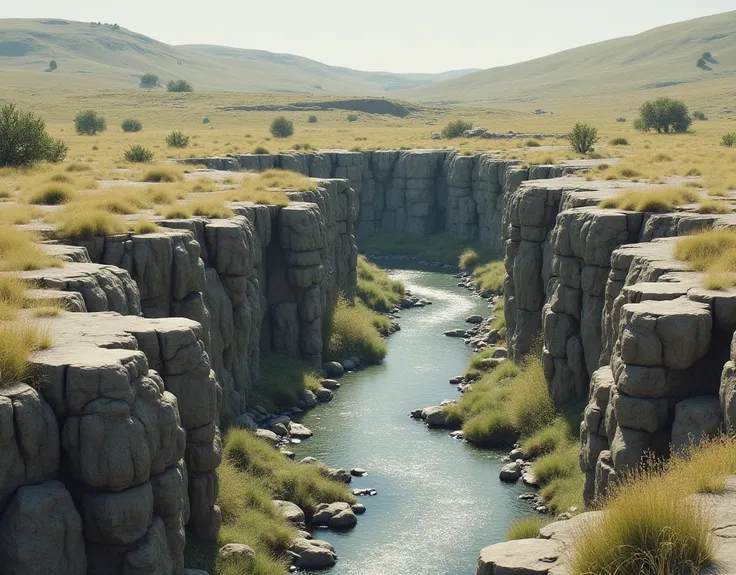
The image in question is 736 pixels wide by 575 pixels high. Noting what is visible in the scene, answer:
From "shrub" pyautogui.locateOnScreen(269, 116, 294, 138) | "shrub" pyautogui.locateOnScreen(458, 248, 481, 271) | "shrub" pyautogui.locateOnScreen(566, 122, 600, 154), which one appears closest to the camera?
"shrub" pyautogui.locateOnScreen(566, 122, 600, 154)

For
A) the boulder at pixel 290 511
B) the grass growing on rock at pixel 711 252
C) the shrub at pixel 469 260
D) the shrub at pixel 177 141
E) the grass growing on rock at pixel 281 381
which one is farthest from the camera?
the shrub at pixel 177 141

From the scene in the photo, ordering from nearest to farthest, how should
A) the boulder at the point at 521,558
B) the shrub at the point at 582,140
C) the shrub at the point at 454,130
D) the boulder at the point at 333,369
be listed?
the boulder at the point at 521,558
the boulder at the point at 333,369
the shrub at the point at 582,140
the shrub at the point at 454,130

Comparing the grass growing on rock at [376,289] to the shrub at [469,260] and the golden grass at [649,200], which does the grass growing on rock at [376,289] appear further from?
the golden grass at [649,200]

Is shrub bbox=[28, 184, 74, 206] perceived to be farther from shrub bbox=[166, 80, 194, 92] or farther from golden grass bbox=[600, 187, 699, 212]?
shrub bbox=[166, 80, 194, 92]

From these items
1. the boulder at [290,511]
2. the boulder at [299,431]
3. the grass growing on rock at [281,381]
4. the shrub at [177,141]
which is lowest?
the boulder at [299,431]

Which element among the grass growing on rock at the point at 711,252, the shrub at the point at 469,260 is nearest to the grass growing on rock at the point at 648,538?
the grass growing on rock at the point at 711,252

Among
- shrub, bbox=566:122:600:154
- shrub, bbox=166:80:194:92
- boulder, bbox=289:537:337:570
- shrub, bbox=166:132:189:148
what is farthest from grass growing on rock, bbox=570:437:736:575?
shrub, bbox=166:80:194:92

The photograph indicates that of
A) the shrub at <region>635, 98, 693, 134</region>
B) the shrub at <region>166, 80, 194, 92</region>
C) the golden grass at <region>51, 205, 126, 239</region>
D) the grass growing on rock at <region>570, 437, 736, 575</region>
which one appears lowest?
the grass growing on rock at <region>570, 437, 736, 575</region>
